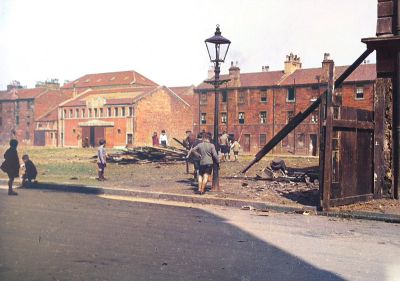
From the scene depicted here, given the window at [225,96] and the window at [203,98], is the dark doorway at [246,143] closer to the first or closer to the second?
the window at [225,96]

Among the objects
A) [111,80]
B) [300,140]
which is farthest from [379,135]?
[111,80]

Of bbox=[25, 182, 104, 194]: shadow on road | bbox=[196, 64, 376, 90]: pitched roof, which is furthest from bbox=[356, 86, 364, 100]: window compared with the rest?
bbox=[25, 182, 104, 194]: shadow on road

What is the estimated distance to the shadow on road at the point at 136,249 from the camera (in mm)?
5234

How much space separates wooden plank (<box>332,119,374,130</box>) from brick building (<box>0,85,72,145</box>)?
77.8 metres

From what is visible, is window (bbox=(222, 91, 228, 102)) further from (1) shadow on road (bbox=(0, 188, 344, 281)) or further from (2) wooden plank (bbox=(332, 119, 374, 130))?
(1) shadow on road (bbox=(0, 188, 344, 281))

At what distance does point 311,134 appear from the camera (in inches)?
2079

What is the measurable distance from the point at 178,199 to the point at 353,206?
15.0ft

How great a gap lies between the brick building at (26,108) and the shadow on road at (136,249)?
255 feet

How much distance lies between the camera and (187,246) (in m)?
6.59

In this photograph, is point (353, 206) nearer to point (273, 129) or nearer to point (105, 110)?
point (273, 129)

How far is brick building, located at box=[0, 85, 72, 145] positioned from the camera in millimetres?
83438

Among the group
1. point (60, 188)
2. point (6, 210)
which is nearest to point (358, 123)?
point (6, 210)

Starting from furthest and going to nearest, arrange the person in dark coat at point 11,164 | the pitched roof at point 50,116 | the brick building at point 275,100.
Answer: the pitched roof at point 50,116, the brick building at point 275,100, the person in dark coat at point 11,164

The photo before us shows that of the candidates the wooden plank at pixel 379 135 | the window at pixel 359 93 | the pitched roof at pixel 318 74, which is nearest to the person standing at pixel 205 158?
the wooden plank at pixel 379 135
